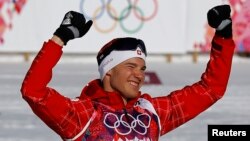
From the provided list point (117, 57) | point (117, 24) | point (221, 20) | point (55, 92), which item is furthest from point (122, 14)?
point (55, 92)

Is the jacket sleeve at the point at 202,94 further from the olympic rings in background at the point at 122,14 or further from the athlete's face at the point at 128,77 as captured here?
the olympic rings in background at the point at 122,14

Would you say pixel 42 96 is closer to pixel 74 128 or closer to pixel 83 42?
pixel 74 128

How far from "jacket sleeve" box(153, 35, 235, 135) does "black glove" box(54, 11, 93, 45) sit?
0.57 m

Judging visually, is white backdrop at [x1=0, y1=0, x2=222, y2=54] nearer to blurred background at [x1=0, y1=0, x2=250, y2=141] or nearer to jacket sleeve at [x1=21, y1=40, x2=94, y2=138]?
blurred background at [x1=0, y1=0, x2=250, y2=141]

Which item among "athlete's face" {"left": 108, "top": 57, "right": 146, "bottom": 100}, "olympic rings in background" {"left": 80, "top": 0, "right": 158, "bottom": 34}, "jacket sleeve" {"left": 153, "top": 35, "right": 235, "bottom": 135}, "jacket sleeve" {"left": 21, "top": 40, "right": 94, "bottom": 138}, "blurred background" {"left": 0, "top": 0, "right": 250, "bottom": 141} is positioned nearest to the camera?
"jacket sleeve" {"left": 21, "top": 40, "right": 94, "bottom": 138}

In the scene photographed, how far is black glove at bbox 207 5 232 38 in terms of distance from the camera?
10.5 feet

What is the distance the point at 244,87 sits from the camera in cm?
1097

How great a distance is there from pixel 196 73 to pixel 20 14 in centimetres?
467

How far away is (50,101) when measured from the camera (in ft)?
9.36

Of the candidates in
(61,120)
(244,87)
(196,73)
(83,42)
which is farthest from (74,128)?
(83,42)

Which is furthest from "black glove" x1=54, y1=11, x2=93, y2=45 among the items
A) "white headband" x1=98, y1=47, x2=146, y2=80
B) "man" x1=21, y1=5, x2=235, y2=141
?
"white headband" x1=98, y1=47, x2=146, y2=80

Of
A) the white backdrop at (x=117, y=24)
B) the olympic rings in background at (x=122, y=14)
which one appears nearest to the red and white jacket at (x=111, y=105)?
the white backdrop at (x=117, y=24)

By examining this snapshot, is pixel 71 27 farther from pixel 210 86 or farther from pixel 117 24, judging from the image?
pixel 117 24

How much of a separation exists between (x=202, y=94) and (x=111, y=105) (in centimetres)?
49
